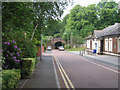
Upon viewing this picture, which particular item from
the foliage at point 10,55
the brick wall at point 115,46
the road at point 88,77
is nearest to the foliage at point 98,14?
the brick wall at point 115,46

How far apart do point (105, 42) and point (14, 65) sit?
26.2 metres

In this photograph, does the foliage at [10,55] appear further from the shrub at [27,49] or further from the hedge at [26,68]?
the shrub at [27,49]

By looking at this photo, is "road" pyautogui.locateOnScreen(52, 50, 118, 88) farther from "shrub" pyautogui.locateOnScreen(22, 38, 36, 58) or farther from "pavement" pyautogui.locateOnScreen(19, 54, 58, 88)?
"shrub" pyautogui.locateOnScreen(22, 38, 36, 58)

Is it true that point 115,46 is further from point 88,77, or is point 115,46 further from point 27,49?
point 88,77

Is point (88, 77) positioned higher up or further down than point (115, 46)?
further down

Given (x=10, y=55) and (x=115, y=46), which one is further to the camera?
(x=115, y=46)

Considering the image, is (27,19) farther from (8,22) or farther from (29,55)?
(29,55)

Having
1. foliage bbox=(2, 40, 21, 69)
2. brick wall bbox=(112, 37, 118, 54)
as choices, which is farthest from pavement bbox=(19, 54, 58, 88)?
brick wall bbox=(112, 37, 118, 54)

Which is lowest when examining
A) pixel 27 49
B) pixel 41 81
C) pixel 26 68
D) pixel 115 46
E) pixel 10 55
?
pixel 41 81

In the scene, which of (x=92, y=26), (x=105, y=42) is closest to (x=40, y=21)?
(x=105, y=42)

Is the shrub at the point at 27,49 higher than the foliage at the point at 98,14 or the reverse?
the reverse

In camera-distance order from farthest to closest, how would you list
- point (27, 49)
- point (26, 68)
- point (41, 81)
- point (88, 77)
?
point (27, 49), point (88, 77), point (26, 68), point (41, 81)

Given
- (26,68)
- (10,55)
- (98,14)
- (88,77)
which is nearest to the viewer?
(10,55)

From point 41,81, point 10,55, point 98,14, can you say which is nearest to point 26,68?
point 41,81
